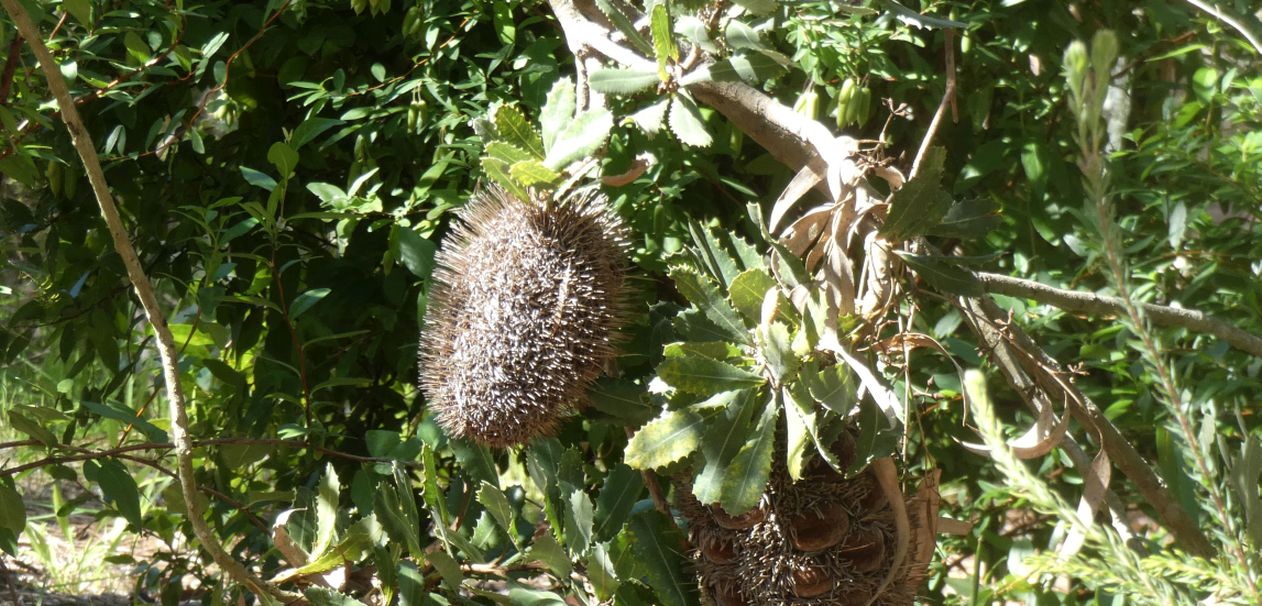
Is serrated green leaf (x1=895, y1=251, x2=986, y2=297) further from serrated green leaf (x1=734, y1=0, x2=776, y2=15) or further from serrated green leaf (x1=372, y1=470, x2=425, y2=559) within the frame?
serrated green leaf (x1=372, y1=470, x2=425, y2=559)

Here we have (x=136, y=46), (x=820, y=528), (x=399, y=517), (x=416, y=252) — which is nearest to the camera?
(x=820, y=528)

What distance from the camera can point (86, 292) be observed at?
5.11 ft

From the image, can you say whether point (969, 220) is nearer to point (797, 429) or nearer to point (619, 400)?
point (797, 429)

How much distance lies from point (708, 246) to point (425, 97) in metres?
0.66

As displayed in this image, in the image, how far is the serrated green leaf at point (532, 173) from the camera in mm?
850

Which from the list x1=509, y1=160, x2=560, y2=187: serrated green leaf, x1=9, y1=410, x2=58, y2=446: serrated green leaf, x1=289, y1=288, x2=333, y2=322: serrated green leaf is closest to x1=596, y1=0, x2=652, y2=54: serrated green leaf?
x1=509, y1=160, x2=560, y2=187: serrated green leaf

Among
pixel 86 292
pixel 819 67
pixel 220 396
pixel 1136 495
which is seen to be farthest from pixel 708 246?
pixel 86 292

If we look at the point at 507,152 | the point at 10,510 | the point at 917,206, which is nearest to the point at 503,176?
the point at 507,152

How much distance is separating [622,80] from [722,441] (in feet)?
0.92

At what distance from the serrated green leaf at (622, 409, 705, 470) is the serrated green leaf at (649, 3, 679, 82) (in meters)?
0.26

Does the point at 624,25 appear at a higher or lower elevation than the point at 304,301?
higher

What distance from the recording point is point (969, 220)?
0.79 m

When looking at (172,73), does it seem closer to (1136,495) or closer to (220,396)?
(220,396)

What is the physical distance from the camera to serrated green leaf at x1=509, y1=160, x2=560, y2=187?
85cm
